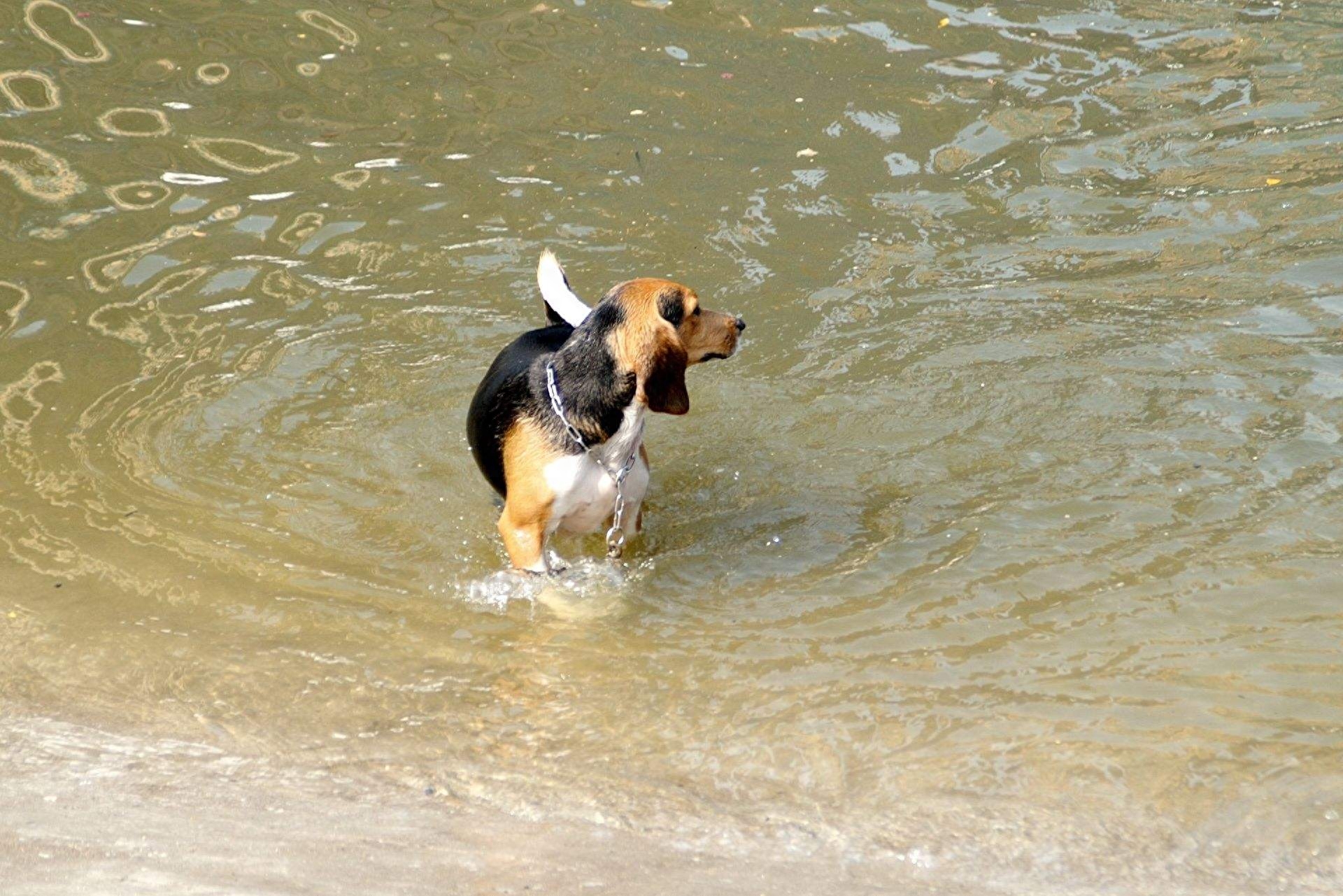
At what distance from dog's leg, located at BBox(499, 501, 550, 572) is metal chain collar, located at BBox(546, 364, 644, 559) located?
0.33m

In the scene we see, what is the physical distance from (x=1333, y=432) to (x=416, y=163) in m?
6.34

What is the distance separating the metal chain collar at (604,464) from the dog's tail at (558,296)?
310 millimetres

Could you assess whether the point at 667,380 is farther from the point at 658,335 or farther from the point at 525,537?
the point at 525,537

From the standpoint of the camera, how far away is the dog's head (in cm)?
541

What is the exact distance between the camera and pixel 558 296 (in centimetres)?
596

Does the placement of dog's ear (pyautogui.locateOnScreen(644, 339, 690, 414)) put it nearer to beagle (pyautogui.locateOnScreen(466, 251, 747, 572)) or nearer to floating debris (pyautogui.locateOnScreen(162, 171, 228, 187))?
beagle (pyautogui.locateOnScreen(466, 251, 747, 572))

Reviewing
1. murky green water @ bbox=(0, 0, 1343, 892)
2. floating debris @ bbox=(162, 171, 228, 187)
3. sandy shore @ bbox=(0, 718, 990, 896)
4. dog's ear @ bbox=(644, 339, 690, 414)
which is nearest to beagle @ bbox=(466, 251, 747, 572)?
dog's ear @ bbox=(644, 339, 690, 414)

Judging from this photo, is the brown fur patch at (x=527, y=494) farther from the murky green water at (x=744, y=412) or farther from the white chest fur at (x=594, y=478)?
the murky green water at (x=744, y=412)

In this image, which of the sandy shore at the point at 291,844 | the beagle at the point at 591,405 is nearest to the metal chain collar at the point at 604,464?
the beagle at the point at 591,405

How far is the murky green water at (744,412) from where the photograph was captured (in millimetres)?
4652

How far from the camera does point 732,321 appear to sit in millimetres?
5691

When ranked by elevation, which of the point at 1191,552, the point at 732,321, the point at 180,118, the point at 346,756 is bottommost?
the point at 180,118

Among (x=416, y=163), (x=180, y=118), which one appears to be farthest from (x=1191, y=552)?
(x=180, y=118)

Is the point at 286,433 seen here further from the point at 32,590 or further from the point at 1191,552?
the point at 1191,552
